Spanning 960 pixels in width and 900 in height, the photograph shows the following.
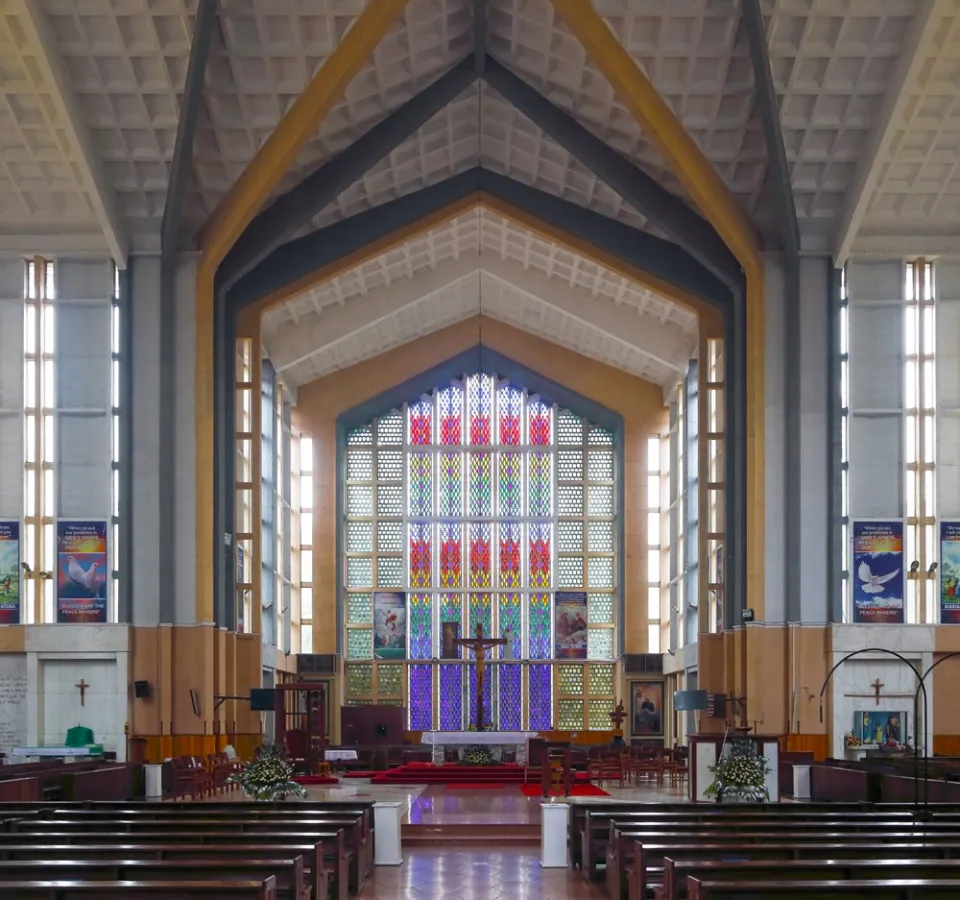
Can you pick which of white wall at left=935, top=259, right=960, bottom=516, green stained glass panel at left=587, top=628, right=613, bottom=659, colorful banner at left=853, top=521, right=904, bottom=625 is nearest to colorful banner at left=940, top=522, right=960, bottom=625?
white wall at left=935, top=259, right=960, bottom=516

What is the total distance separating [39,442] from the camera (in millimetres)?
24484

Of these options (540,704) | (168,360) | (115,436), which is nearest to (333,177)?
(168,360)

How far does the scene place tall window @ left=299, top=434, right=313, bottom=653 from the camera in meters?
37.5

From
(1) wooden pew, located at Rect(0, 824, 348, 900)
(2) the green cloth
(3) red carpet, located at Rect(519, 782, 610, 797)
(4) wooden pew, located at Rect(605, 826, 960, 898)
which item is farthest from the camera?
(2) the green cloth

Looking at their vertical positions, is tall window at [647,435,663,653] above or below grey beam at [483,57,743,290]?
below

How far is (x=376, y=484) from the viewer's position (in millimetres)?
38062

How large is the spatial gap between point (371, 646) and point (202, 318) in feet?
47.3

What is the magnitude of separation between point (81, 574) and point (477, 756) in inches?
324

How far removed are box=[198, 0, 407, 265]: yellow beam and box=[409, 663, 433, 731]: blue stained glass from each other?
15.2 meters

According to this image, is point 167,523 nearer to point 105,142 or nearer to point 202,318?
point 202,318

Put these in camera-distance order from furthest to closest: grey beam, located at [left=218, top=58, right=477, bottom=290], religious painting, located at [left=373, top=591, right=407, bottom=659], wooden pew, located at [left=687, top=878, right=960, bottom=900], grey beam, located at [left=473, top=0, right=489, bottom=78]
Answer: religious painting, located at [left=373, top=591, right=407, bottom=659] < grey beam, located at [left=218, top=58, right=477, bottom=290] < grey beam, located at [left=473, top=0, right=489, bottom=78] < wooden pew, located at [left=687, top=878, right=960, bottom=900]

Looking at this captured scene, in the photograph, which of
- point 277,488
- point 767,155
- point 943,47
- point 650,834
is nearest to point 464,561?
point 277,488

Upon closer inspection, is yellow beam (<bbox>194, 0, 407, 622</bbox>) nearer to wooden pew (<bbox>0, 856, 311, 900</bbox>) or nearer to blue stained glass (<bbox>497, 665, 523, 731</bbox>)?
blue stained glass (<bbox>497, 665, 523, 731</bbox>)

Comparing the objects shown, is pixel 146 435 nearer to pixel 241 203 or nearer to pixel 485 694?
pixel 241 203
